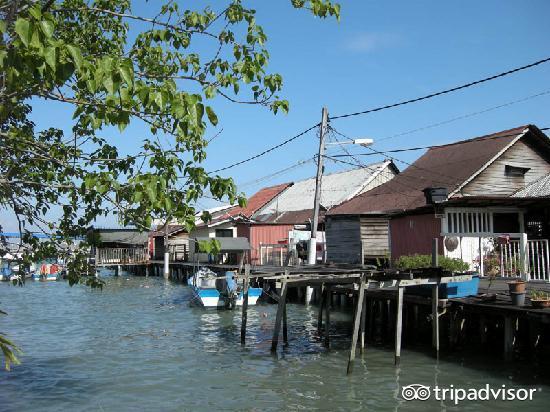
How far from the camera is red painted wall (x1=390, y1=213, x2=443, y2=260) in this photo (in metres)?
Result: 21.2

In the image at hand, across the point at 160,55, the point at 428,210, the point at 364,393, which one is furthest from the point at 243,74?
the point at 428,210

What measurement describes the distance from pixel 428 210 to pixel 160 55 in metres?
15.5

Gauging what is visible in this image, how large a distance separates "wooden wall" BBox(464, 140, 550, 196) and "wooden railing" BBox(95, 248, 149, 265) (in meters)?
42.0

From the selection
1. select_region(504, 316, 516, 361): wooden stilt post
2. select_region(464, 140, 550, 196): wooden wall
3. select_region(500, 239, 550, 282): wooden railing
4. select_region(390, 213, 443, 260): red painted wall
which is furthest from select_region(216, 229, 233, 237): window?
select_region(504, 316, 516, 361): wooden stilt post

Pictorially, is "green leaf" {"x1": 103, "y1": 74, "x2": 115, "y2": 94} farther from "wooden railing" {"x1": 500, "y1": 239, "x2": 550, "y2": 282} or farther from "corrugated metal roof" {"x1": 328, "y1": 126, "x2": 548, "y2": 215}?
"corrugated metal roof" {"x1": 328, "y1": 126, "x2": 548, "y2": 215}

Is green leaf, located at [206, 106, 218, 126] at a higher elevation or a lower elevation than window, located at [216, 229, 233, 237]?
lower

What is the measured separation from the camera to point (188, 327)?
2161 cm

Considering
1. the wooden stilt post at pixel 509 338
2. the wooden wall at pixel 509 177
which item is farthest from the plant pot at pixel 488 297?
the wooden wall at pixel 509 177

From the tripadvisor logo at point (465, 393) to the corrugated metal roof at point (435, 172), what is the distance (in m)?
11.1

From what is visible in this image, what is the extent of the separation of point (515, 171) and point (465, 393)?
14.1 m

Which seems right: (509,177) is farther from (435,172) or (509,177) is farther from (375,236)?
(375,236)

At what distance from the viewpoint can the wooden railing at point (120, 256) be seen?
57719mm

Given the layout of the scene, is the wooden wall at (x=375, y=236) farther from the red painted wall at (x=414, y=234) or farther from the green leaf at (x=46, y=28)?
the green leaf at (x=46, y=28)

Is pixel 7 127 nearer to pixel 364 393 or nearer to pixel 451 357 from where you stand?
pixel 364 393
